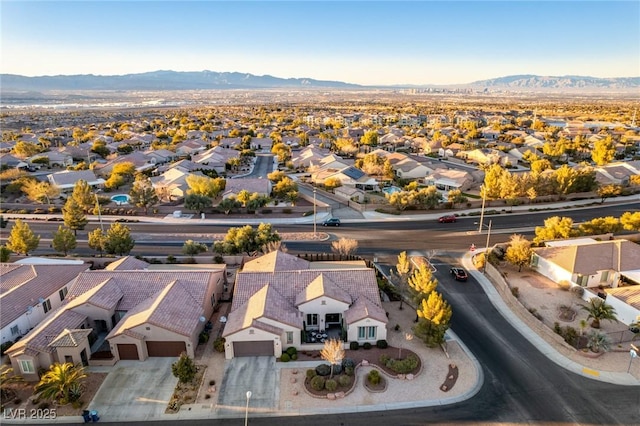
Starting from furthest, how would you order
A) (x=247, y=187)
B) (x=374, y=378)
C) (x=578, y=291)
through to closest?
(x=247, y=187) → (x=578, y=291) → (x=374, y=378)

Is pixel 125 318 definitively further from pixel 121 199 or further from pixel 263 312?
pixel 121 199

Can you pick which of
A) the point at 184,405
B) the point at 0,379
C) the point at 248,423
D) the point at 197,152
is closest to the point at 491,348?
the point at 248,423

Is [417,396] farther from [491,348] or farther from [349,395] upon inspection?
[491,348]

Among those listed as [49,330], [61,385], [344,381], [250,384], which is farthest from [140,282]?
[344,381]

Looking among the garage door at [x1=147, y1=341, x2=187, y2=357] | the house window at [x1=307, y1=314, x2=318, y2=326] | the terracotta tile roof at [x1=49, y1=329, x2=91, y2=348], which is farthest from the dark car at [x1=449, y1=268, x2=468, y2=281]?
the terracotta tile roof at [x1=49, y1=329, x2=91, y2=348]

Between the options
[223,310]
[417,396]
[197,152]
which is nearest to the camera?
[417,396]

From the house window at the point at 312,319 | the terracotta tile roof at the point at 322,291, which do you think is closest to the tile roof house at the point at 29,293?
the terracotta tile roof at the point at 322,291
